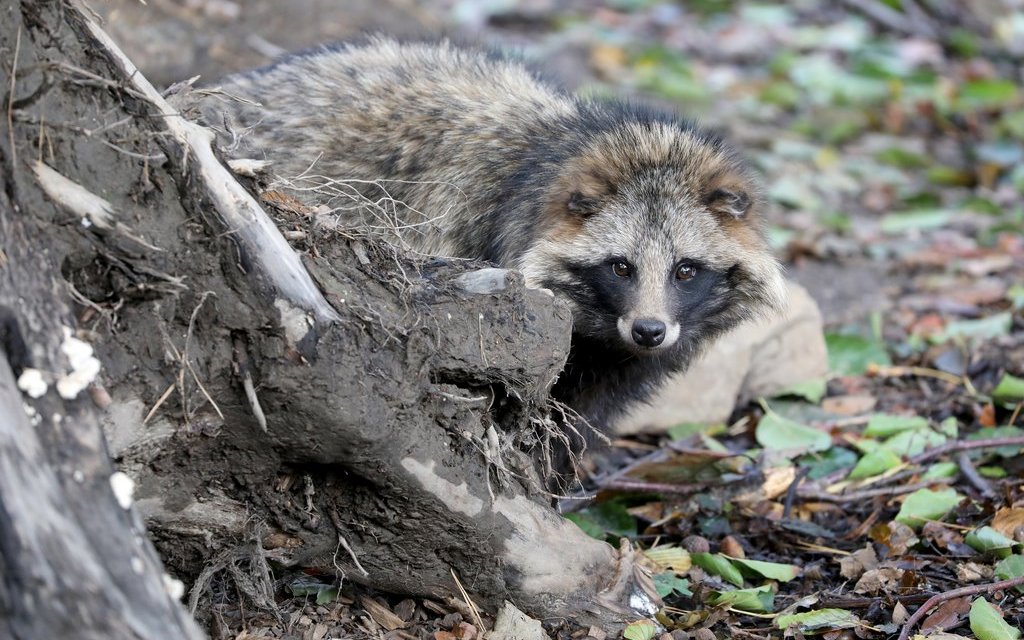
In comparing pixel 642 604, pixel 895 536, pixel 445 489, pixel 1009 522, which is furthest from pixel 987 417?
pixel 445 489

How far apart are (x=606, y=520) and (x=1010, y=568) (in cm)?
157

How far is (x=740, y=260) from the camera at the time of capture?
4633mm

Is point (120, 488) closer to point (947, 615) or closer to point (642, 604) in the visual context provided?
point (642, 604)

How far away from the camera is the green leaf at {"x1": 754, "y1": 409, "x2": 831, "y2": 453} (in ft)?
17.8

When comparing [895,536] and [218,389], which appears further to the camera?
[895,536]

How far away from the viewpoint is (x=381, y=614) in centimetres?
374

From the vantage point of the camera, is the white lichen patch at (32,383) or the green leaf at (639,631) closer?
the white lichen patch at (32,383)

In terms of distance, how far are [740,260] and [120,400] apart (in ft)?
8.51

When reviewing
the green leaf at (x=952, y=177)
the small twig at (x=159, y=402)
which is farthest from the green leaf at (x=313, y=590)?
the green leaf at (x=952, y=177)

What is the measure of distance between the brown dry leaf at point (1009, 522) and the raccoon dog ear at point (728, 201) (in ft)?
5.13

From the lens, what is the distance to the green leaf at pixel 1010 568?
4.02m

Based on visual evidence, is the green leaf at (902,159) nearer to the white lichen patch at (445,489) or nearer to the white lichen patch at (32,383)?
the white lichen patch at (445,489)

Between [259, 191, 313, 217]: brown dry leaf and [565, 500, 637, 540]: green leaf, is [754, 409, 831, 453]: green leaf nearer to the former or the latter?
[565, 500, 637, 540]: green leaf

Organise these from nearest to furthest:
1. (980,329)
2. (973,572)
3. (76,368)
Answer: (76,368) < (973,572) < (980,329)
